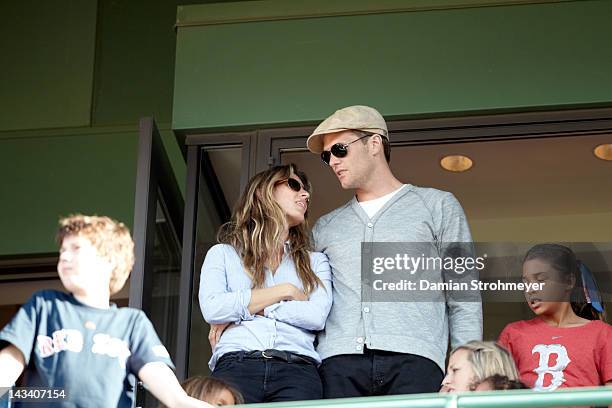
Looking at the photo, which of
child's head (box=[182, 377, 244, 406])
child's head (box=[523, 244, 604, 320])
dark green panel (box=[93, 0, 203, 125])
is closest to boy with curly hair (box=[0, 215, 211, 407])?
child's head (box=[182, 377, 244, 406])

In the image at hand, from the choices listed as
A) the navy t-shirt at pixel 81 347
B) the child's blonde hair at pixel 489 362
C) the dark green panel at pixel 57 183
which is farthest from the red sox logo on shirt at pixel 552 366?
the dark green panel at pixel 57 183

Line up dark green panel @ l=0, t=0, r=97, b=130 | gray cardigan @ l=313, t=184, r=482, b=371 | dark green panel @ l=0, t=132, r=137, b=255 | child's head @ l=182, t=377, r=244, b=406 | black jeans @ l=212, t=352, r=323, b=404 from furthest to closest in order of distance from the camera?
1. dark green panel @ l=0, t=0, r=97, b=130
2. dark green panel @ l=0, t=132, r=137, b=255
3. gray cardigan @ l=313, t=184, r=482, b=371
4. black jeans @ l=212, t=352, r=323, b=404
5. child's head @ l=182, t=377, r=244, b=406

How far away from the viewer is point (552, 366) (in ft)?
17.0

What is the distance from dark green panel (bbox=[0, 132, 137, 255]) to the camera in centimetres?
814

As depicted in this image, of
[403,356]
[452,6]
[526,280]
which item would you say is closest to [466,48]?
[452,6]

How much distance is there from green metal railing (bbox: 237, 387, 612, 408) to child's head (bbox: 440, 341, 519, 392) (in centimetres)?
82

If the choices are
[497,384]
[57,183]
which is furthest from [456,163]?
[57,183]

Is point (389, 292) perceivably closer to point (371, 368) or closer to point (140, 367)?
point (371, 368)

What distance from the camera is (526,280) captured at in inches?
227

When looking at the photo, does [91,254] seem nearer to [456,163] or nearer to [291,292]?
[291,292]

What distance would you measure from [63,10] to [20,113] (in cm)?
79

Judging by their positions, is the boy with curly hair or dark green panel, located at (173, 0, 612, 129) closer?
the boy with curly hair

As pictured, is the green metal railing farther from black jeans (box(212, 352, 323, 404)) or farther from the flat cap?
the flat cap

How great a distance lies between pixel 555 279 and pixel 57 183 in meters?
3.54
